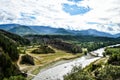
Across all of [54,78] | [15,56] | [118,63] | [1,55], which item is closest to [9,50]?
[15,56]

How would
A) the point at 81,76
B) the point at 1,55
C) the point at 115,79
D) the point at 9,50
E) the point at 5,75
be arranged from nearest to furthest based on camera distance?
the point at 81,76, the point at 115,79, the point at 5,75, the point at 1,55, the point at 9,50

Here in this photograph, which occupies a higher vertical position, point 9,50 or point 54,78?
point 9,50

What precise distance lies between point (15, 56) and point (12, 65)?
42136mm

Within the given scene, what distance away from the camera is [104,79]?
110000mm

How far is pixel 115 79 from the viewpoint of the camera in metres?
108

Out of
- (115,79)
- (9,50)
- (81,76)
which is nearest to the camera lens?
(81,76)

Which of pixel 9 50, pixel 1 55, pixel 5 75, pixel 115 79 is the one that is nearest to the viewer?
pixel 115 79

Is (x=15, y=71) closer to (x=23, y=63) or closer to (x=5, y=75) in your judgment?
(x=5, y=75)

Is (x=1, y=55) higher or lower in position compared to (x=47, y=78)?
higher

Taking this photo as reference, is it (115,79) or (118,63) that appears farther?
(118,63)

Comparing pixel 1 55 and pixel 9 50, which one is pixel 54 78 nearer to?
pixel 1 55

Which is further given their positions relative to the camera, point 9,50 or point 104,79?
point 9,50

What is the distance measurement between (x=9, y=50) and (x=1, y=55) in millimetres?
38745

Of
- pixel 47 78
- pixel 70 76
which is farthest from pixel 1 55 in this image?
pixel 70 76
